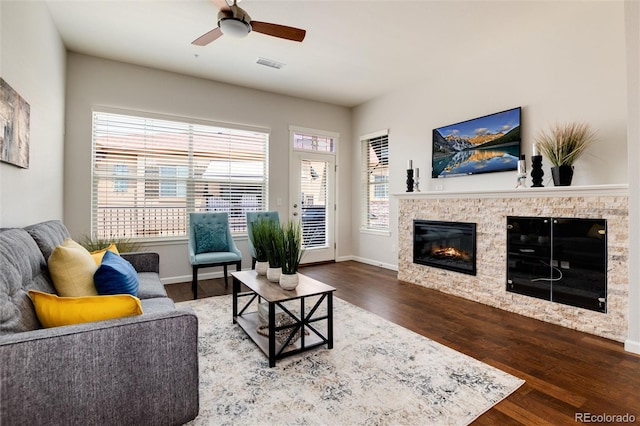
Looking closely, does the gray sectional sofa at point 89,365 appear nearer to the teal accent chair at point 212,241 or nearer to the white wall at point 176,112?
the teal accent chair at point 212,241

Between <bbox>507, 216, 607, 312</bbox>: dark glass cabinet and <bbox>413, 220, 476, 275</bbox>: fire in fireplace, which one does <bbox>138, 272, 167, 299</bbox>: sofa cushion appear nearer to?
<bbox>413, 220, 476, 275</bbox>: fire in fireplace

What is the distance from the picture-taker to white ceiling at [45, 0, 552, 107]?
2916 mm

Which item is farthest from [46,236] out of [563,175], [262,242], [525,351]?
[563,175]

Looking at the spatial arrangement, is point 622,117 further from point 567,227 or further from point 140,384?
point 140,384

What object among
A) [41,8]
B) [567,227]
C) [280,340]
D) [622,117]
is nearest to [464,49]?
[622,117]

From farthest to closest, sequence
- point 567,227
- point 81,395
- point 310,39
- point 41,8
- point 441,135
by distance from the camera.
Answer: point 441,135 → point 310,39 → point 567,227 → point 41,8 → point 81,395

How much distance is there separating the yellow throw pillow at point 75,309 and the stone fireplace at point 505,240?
3.45 m

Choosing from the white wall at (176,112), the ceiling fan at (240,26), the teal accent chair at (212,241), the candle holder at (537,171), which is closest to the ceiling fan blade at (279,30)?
the ceiling fan at (240,26)

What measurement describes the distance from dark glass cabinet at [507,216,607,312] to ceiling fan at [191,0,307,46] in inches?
113

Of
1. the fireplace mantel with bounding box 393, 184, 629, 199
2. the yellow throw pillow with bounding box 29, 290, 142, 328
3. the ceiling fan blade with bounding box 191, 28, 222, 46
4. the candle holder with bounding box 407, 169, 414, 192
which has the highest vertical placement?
the ceiling fan blade with bounding box 191, 28, 222, 46

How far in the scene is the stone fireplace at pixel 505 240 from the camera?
257 centimetres

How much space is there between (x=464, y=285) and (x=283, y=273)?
2.46 m

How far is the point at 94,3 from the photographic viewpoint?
2.85 meters

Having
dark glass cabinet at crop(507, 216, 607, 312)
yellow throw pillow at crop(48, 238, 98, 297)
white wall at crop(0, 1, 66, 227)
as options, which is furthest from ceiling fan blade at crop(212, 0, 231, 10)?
dark glass cabinet at crop(507, 216, 607, 312)
